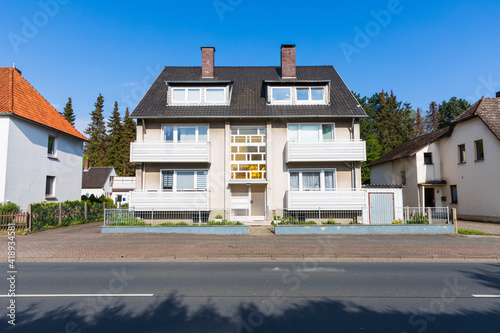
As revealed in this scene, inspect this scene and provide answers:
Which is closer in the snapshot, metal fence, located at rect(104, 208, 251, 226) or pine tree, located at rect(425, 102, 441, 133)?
metal fence, located at rect(104, 208, 251, 226)

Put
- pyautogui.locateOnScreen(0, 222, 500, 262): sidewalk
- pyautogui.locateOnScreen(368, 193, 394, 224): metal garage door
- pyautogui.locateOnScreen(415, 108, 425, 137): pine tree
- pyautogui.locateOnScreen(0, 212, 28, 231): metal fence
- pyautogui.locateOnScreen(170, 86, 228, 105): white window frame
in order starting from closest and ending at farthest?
pyautogui.locateOnScreen(0, 222, 500, 262): sidewalk → pyautogui.locateOnScreen(0, 212, 28, 231): metal fence → pyautogui.locateOnScreen(368, 193, 394, 224): metal garage door → pyautogui.locateOnScreen(170, 86, 228, 105): white window frame → pyautogui.locateOnScreen(415, 108, 425, 137): pine tree

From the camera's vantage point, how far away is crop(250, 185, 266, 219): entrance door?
19.0 meters

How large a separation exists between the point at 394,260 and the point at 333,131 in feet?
35.4

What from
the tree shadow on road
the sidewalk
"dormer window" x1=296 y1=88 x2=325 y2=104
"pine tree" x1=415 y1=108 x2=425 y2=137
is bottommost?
the sidewalk

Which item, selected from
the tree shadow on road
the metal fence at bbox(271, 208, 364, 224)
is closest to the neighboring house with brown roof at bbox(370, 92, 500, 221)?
the metal fence at bbox(271, 208, 364, 224)

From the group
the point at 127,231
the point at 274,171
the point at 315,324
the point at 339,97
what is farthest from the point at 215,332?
the point at 339,97

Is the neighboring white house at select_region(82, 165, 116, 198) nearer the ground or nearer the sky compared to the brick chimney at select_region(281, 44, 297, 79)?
nearer the ground

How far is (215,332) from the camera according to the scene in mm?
4133

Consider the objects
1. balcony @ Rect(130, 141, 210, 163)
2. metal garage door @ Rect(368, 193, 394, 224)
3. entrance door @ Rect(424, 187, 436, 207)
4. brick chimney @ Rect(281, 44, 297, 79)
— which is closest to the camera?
metal garage door @ Rect(368, 193, 394, 224)

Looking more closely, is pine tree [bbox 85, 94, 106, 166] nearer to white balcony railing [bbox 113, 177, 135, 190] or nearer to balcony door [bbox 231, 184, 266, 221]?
white balcony railing [bbox 113, 177, 135, 190]

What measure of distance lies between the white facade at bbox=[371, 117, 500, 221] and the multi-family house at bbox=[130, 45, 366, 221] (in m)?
8.78

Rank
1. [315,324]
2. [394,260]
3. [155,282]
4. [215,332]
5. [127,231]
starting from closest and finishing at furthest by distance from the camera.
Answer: [215,332]
[315,324]
[155,282]
[394,260]
[127,231]

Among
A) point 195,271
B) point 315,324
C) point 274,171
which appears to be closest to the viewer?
point 315,324

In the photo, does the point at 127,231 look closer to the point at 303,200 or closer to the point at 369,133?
the point at 303,200
